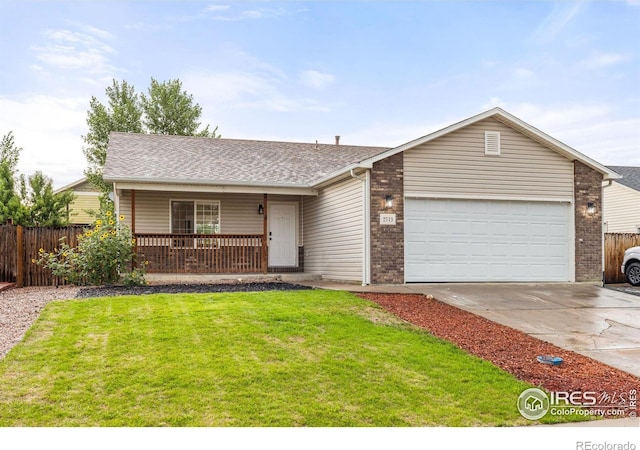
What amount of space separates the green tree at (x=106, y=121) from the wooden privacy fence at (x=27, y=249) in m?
15.5

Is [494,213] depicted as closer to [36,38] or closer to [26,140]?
[36,38]

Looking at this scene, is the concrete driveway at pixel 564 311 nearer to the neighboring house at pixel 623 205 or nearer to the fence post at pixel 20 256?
the fence post at pixel 20 256

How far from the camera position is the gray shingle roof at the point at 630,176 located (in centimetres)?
2336

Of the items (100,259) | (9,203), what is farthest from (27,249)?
(9,203)

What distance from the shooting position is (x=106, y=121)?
3045 cm

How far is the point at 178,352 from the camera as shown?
6.38 meters

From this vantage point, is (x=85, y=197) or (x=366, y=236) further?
(x=85, y=197)

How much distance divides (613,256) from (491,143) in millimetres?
6771

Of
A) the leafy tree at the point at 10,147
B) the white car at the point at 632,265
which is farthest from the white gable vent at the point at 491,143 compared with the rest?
the leafy tree at the point at 10,147

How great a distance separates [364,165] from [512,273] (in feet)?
16.1

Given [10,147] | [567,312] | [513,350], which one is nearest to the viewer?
[513,350]

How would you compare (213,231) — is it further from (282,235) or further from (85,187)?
(85,187)

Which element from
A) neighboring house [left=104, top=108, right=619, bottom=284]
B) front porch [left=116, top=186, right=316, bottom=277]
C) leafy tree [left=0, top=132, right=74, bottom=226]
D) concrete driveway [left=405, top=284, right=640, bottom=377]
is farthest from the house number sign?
leafy tree [left=0, top=132, right=74, bottom=226]

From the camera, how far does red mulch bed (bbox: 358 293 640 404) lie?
6.06 meters
